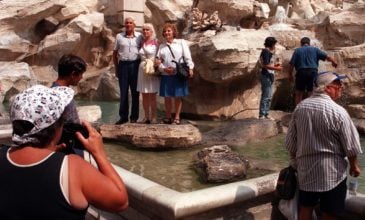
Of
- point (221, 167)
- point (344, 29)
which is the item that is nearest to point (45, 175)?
point (221, 167)

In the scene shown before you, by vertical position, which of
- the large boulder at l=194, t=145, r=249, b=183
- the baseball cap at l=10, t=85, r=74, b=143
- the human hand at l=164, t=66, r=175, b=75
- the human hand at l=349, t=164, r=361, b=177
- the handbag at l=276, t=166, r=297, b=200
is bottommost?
the large boulder at l=194, t=145, r=249, b=183

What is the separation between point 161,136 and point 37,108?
3536mm

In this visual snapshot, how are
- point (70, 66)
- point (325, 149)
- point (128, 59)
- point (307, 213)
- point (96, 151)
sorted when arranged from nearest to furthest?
point (96, 151) → point (325, 149) → point (307, 213) → point (70, 66) → point (128, 59)

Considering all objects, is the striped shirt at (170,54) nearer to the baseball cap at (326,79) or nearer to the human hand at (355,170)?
the baseball cap at (326,79)

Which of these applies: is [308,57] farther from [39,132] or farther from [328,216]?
[39,132]

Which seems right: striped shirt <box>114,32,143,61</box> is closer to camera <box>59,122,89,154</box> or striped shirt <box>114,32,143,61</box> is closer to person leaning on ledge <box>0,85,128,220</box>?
camera <box>59,122,89,154</box>

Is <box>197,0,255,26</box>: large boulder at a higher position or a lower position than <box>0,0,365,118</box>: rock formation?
higher

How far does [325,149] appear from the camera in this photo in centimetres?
272

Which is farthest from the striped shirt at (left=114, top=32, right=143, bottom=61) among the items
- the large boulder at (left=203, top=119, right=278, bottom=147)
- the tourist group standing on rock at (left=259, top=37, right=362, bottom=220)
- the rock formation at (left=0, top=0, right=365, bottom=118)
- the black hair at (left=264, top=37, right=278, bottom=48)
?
the tourist group standing on rock at (left=259, top=37, right=362, bottom=220)

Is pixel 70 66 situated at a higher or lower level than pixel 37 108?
lower

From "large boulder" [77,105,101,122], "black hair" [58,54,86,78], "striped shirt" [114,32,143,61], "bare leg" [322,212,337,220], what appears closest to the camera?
"bare leg" [322,212,337,220]

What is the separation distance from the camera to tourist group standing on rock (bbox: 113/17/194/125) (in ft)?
18.5

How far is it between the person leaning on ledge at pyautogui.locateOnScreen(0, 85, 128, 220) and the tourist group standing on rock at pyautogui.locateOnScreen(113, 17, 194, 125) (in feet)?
12.9

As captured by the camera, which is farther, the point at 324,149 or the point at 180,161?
the point at 180,161
